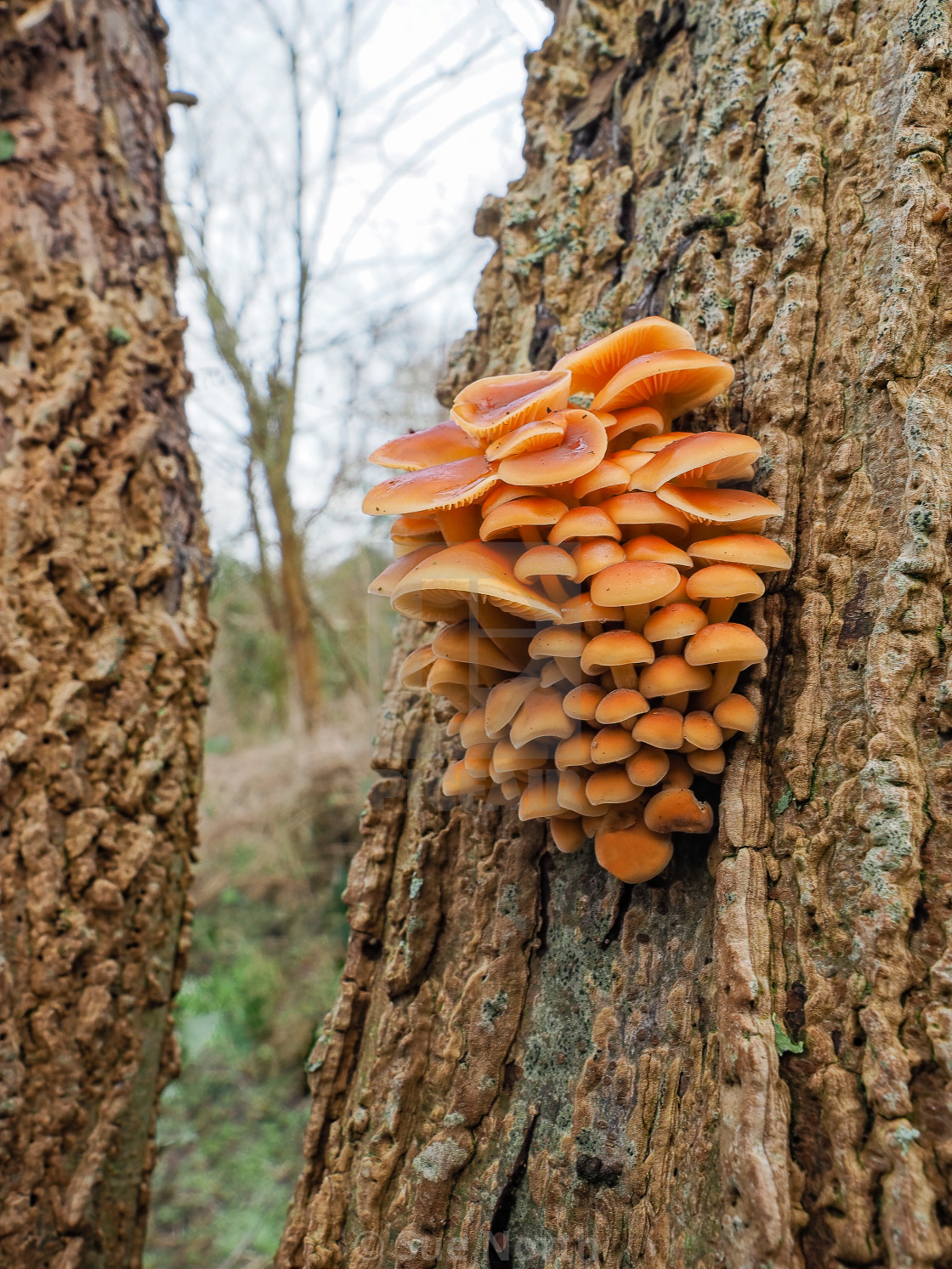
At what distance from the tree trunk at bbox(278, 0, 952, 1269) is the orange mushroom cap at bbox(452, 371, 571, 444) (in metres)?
0.35

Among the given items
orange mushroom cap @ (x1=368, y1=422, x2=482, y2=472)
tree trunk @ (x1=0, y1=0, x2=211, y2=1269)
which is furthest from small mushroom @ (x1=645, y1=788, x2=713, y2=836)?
tree trunk @ (x1=0, y1=0, x2=211, y2=1269)

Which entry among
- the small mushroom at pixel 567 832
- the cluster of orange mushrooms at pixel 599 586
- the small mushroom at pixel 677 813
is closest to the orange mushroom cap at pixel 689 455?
the cluster of orange mushrooms at pixel 599 586

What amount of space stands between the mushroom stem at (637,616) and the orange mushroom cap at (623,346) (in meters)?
0.44

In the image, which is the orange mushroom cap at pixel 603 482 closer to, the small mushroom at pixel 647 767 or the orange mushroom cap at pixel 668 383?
the orange mushroom cap at pixel 668 383

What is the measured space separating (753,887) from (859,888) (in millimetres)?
144

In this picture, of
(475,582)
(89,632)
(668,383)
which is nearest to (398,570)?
(475,582)

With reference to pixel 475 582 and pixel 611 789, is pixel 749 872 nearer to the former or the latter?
pixel 611 789

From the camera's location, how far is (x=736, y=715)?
1.11 meters

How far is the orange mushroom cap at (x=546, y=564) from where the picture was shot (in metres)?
1.07

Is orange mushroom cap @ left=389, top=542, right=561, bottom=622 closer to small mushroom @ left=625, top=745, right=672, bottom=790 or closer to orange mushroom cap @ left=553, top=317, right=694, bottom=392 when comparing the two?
small mushroom @ left=625, top=745, right=672, bottom=790

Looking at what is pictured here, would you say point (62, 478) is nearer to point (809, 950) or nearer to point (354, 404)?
point (809, 950)

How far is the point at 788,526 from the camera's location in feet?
4.06

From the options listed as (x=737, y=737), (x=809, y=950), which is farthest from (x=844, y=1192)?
(x=737, y=737)

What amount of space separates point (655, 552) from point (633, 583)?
0.25 feet
